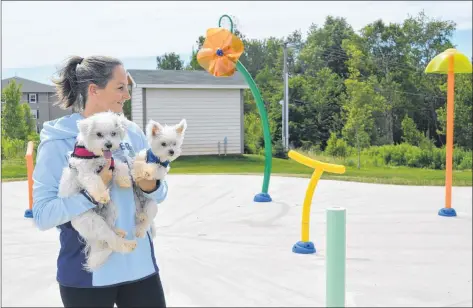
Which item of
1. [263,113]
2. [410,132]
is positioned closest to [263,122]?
[263,113]

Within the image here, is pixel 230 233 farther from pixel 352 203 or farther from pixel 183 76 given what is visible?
pixel 183 76

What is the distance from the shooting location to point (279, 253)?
5.41 metres

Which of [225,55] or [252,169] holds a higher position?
[225,55]

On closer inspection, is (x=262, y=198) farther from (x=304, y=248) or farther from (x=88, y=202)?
(x=88, y=202)

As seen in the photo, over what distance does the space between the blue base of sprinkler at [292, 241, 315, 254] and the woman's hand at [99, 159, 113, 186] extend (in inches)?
147

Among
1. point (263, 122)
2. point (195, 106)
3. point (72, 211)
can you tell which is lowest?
point (72, 211)

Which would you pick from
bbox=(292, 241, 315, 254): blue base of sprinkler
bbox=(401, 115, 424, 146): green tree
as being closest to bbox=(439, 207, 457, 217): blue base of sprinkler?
bbox=(292, 241, 315, 254): blue base of sprinkler

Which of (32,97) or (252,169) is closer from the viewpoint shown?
(252,169)

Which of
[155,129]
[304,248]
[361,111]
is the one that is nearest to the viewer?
[155,129]

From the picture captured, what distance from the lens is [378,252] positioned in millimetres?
5496

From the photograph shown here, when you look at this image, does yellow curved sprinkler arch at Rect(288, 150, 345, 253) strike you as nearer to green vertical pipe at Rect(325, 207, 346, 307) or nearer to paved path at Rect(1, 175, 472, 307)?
paved path at Rect(1, 175, 472, 307)

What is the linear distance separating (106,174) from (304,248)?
378cm

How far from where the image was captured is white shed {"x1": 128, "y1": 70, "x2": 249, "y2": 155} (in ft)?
59.0

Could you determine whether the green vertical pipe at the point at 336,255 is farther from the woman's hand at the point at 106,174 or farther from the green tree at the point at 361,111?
the green tree at the point at 361,111
